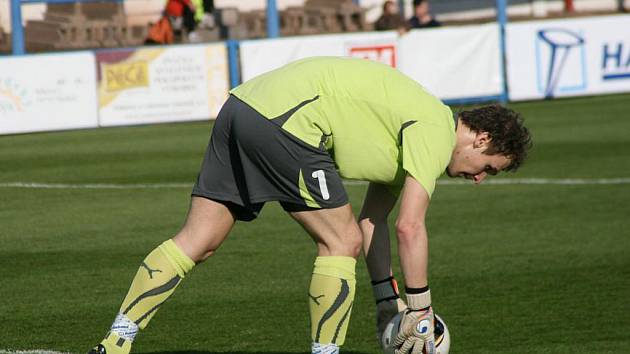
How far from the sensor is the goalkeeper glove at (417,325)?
17.9ft

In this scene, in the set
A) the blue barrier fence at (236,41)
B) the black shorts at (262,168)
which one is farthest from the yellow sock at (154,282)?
the blue barrier fence at (236,41)

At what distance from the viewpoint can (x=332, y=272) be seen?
219 inches

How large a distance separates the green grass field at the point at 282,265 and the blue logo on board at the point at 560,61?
22.3 feet

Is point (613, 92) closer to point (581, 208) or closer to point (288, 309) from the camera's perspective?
point (581, 208)

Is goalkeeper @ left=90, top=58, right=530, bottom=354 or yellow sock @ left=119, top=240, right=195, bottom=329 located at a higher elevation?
goalkeeper @ left=90, top=58, right=530, bottom=354

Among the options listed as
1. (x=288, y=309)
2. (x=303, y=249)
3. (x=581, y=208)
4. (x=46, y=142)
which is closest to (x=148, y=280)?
(x=288, y=309)

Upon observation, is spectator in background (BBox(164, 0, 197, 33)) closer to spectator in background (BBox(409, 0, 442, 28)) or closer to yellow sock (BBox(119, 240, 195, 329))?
spectator in background (BBox(409, 0, 442, 28))

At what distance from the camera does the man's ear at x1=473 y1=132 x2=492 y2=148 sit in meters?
5.52

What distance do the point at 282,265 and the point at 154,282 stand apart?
335cm

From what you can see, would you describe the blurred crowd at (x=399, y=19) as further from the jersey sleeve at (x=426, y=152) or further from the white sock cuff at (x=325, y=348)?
the jersey sleeve at (x=426, y=152)

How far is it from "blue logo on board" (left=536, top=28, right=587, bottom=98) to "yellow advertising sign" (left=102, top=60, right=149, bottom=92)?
6908 mm

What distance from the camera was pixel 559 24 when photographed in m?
22.0

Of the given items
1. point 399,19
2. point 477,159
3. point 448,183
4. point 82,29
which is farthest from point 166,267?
point 82,29

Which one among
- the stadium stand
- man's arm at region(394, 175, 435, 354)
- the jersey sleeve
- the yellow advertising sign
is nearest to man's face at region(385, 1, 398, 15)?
the yellow advertising sign
